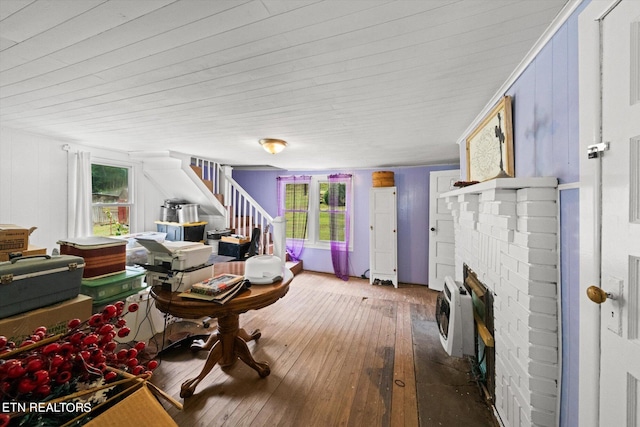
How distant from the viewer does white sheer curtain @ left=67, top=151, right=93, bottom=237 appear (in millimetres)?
2779

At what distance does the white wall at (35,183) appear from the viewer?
233 cm

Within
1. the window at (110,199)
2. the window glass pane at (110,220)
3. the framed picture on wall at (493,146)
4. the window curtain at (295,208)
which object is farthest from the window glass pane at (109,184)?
the framed picture on wall at (493,146)

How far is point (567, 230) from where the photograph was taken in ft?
3.34

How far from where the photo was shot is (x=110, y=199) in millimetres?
3326

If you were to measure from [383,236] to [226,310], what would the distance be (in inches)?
130

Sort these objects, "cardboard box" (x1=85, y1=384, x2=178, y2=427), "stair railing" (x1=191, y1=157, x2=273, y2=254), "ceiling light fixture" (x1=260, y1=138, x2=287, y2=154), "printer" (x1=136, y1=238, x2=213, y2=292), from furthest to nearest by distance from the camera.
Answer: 1. "stair railing" (x1=191, y1=157, x2=273, y2=254)
2. "ceiling light fixture" (x1=260, y1=138, x2=287, y2=154)
3. "printer" (x1=136, y1=238, x2=213, y2=292)
4. "cardboard box" (x1=85, y1=384, x2=178, y2=427)

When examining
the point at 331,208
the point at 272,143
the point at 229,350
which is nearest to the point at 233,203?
the point at 331,208

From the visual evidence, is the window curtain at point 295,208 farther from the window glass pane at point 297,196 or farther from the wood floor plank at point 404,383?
the wood floor plank at point 404,383

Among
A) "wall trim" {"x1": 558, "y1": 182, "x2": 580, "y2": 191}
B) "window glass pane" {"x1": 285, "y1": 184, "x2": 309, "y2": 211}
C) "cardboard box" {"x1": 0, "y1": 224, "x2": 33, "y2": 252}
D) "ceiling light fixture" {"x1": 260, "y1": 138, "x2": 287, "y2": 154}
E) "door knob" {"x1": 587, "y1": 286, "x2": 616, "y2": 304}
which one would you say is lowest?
"door knob" {"x1": 587, "y1": 286, "x2": 616, "y2": 304}

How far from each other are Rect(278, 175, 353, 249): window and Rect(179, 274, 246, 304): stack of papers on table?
329cm

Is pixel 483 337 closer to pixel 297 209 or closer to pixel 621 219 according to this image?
pixel 621 219

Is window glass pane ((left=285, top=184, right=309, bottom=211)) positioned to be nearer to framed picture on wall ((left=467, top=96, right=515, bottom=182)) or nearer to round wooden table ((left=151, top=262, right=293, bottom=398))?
round wooden table ((left=151, top=262, right=293, bottom=398))

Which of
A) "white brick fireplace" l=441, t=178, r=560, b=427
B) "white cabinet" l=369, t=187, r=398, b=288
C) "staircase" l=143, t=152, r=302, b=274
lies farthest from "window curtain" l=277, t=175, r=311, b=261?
"white brick fireplace" l=441, t=178, r=560, b=427

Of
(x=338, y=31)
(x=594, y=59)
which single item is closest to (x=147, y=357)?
(x=338, y=31)
